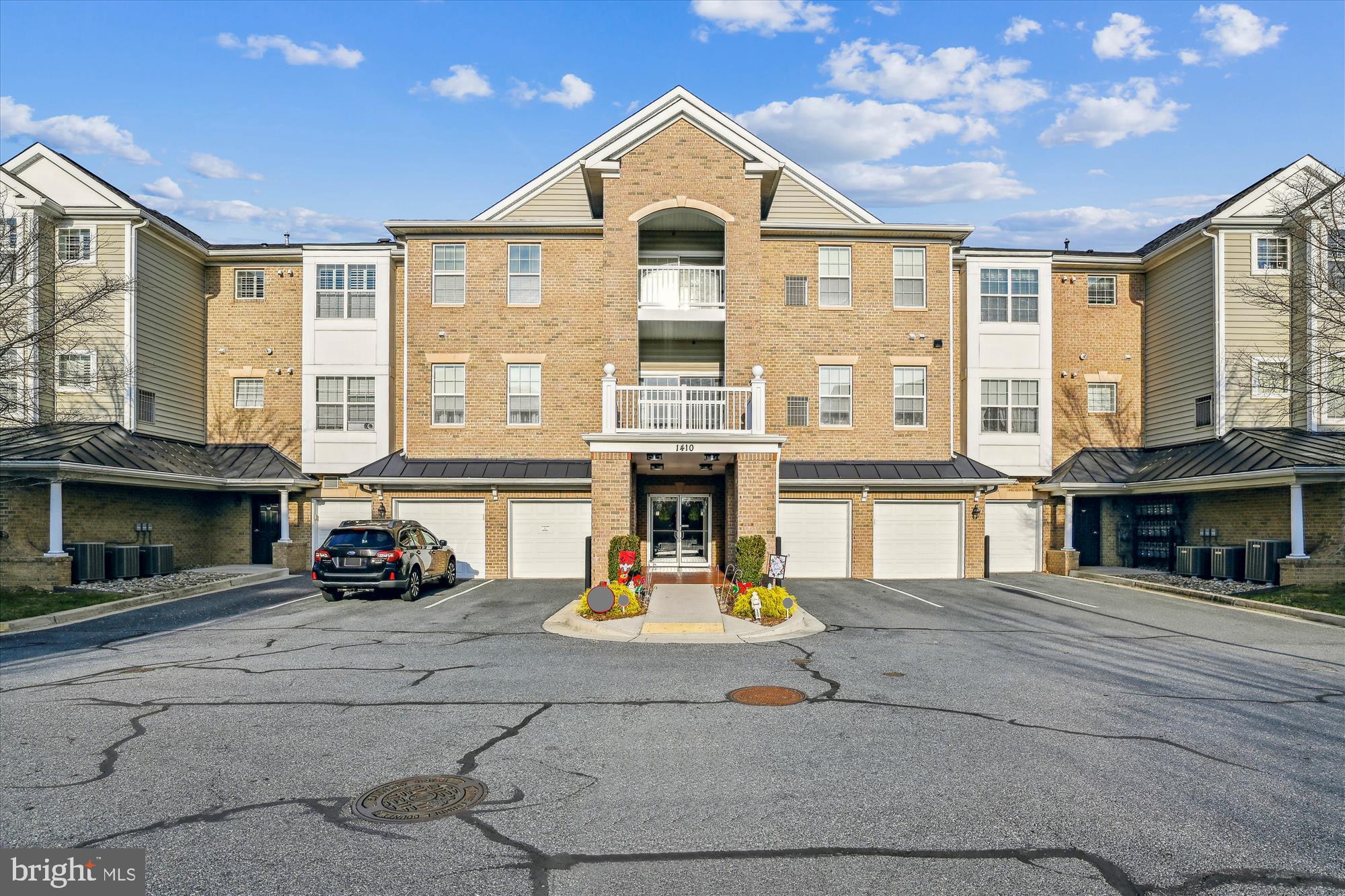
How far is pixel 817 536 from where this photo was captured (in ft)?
81.3

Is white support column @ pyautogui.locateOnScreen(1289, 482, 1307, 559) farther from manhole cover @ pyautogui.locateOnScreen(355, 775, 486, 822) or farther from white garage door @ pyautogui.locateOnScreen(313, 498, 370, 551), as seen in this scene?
white garage door @ pyautogui.locateOnScreen(313, 498, 370, 551)

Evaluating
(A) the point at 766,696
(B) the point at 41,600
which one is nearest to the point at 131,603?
(B) the point at 41,600

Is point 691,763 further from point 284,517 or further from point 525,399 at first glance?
point 284,517

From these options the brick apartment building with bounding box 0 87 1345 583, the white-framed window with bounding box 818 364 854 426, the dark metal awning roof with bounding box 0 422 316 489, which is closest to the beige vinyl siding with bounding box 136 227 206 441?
the brick apartment building with bounding box 0 87 1345 583

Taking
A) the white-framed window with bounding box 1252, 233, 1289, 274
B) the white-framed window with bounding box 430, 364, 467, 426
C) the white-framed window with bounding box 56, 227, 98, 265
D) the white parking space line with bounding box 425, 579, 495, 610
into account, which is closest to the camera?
the white parking space line with bounding box 425, 579, 495, 610

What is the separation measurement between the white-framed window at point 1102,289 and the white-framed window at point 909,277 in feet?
22.0

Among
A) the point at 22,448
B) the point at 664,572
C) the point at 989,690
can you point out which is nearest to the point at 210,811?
the point at 989,690

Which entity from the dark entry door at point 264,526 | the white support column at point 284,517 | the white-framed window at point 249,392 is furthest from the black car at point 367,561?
the white-framed window at point 249,392

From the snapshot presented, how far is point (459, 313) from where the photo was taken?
25.2 meters

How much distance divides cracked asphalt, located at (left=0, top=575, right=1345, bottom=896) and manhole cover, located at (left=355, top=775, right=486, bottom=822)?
5.3 inches

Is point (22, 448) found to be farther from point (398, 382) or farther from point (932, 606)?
point (932, 606)

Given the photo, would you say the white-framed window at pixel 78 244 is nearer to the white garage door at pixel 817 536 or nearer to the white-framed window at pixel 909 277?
the white garage door at pixel 817 536

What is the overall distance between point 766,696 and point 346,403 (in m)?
20.3

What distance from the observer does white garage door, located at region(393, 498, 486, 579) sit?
80.7ft
